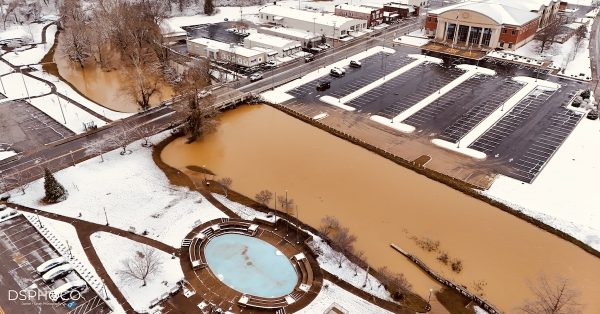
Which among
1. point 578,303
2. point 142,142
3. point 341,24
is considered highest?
point 341,24

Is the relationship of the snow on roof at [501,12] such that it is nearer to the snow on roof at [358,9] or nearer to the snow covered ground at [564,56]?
the snow covered ground at [564,56]

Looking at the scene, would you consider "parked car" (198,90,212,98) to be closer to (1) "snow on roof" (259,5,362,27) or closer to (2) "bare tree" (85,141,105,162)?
(2) "bare tree" (85,141,105,162)

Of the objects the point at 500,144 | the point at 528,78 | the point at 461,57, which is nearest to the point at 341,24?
the point at 461,57

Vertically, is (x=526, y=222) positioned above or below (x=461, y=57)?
below

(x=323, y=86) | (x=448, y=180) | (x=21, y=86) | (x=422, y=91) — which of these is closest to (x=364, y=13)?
(x=422, y=91)

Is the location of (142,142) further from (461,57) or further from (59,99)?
(461,57)

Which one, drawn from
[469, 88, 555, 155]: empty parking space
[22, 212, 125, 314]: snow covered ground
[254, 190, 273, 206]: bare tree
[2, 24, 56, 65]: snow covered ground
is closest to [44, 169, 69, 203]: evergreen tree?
[22, 212, 125, 314]: snow covered ground
